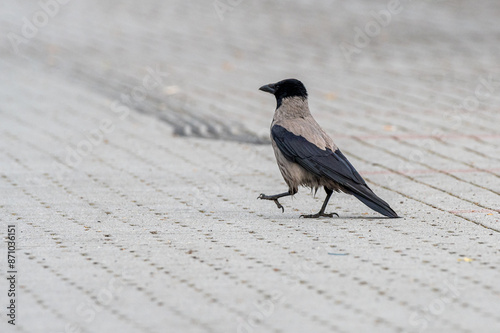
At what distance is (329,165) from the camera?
7.14 m

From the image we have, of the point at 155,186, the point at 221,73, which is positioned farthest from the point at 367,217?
the point at 221,73

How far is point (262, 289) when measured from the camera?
17.5ft

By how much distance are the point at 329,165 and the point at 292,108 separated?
0.79m

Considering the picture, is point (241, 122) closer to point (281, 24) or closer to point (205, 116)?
point (205, 116)

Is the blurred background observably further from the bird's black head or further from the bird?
the bird

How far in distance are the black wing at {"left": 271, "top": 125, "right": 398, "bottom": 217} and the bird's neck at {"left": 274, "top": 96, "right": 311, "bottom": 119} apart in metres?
0.29

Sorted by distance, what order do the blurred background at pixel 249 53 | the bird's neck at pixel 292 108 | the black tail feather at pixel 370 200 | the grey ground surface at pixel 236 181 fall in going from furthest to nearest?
the blurred background at pixel 249 53 → the bird's neck at pixel 292 108 → the black tail feather at pixel 370 200 → the grey ground surface at pixel 236 181

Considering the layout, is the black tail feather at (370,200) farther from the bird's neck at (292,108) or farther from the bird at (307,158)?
the bird's neck at (292,108)

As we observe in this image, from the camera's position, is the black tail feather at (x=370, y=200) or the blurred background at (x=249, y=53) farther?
the blurred background at (x=249, y=53)

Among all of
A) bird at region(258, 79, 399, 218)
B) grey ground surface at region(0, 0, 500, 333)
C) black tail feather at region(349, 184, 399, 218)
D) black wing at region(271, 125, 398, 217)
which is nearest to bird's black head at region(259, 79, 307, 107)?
bird at region(258, 79, 399, 218)

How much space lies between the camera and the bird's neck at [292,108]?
7.70 m

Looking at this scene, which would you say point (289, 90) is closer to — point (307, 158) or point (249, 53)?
point (307, 158)

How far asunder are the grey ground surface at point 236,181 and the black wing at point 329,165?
0.21 metres

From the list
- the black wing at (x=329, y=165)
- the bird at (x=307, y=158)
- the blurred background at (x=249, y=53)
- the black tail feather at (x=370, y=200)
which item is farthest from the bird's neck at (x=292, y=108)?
the blurred background at (x=249, y=53)
